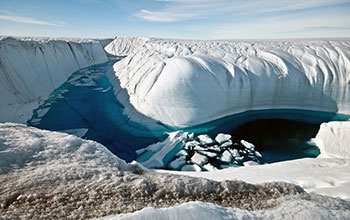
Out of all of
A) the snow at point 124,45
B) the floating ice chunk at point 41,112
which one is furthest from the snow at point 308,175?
the snow at point 124,45

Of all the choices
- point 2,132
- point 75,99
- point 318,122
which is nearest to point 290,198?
A: point 2,132

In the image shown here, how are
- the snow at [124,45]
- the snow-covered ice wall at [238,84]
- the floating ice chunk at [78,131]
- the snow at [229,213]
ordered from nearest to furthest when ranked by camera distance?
the snow at [229,213], the floating ice chunk at [78,131], the snow-covered ice wall at [238,84], the snow at [124,45]

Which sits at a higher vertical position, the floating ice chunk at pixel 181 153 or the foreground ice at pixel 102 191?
the foreground ice at pixel 102 191

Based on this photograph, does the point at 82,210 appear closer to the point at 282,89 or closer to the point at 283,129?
the point at 283,129

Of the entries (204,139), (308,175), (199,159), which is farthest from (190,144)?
(308,175)

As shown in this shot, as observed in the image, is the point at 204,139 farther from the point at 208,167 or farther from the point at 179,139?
the point at 208,167

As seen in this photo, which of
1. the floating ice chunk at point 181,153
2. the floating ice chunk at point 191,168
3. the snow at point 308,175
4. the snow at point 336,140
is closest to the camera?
the snow at point 308,175

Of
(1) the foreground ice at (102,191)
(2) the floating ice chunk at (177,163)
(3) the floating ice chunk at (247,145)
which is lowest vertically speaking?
(2) the floating ice chunk at (177,163)

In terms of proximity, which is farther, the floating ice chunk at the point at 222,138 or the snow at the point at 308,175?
the floating ice chunk at the point at 222,138

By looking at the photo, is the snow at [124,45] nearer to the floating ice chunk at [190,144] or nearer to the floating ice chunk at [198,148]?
the floating ice chunk at [190,144]
